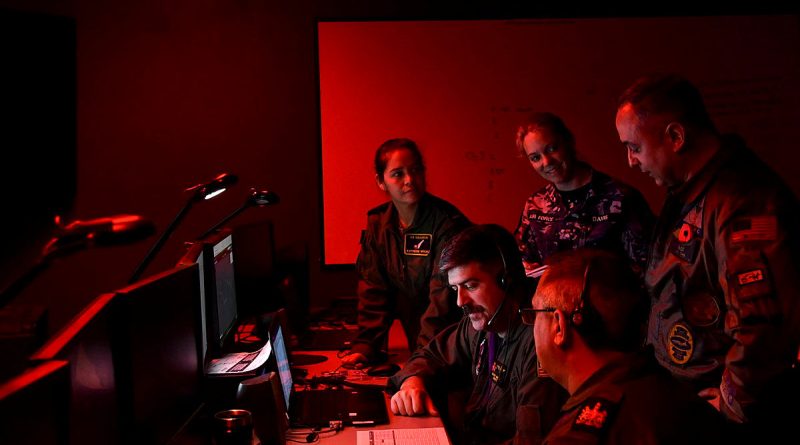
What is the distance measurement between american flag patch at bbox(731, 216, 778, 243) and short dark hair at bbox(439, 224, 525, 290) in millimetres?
558

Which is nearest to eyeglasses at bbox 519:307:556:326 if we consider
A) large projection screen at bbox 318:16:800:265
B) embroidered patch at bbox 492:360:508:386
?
embroidered patch at bbox 492:360:508:386

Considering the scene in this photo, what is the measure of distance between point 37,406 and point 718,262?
156 centimetres

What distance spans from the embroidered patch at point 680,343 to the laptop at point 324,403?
2.64 feet

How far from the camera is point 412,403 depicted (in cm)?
206

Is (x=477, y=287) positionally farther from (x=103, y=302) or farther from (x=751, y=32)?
(x=751, y=32)

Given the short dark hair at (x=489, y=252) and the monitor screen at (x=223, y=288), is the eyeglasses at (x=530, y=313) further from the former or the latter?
the monitor screen at (x=223, y=288)

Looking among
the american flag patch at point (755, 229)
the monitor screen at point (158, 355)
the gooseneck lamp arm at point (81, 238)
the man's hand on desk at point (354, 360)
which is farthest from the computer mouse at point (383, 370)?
the gooseneck lamp arm at point (81, 238)

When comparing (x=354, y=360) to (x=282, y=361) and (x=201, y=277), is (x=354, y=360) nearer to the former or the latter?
(x=282, y=361)

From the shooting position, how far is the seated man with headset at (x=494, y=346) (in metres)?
1.92

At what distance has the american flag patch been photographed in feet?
5.66

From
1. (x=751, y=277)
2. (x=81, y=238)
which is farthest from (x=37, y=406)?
(x=751, y=277)

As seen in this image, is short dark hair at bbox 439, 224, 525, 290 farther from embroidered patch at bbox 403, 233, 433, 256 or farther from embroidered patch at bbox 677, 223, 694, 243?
embroidered patch at bbox 403, 233, 433, 256

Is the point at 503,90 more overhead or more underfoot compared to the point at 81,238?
more overhead

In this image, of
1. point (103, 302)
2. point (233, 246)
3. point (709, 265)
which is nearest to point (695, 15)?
point (709, 265)
